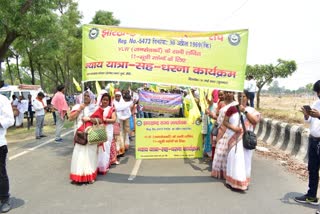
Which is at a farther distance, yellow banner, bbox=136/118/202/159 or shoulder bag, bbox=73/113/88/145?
yellow banner, bbox=136/118/202/159

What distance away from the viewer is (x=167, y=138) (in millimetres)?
7641

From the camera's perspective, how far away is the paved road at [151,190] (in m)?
4.58

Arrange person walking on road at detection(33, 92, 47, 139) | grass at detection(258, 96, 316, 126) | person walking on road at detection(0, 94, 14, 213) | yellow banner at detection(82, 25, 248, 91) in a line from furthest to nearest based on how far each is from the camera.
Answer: grass at detection(258, 96, 316, 126) → person walking on road at detection(33, 92, 47, 139) → yellow banner at detection(82, 25, 248, 91) → person walking on road at detection(0, 94, 14, 213)

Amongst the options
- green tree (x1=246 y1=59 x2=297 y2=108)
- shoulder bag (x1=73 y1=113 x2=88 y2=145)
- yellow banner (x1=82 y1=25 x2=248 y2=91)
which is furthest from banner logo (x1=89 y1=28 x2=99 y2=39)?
green tree (x1=246 y1=59 x2=297 y2=108)

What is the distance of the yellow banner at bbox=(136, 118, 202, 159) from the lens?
25.0ft

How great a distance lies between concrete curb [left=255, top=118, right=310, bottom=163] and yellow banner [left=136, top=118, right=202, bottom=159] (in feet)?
7.93

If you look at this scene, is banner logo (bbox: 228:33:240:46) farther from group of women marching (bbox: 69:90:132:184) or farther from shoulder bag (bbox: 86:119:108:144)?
shoulder bag (bbox: 86:119:108:144)

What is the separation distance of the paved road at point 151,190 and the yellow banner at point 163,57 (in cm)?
182

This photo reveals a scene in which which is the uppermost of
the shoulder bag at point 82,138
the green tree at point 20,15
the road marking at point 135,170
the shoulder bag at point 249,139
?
the green tree at point 20,15

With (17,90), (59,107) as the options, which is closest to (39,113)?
(59,107)

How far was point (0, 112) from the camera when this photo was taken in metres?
4.34

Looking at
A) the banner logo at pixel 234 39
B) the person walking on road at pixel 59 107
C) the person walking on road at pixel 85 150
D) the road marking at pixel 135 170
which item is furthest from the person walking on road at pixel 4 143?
the person walking on road at pixel 59 107

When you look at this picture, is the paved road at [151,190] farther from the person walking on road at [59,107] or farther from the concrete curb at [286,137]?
the person walking on road at [59,107]

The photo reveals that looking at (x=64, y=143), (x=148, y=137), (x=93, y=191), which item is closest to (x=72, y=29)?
(x=64, y=143)
